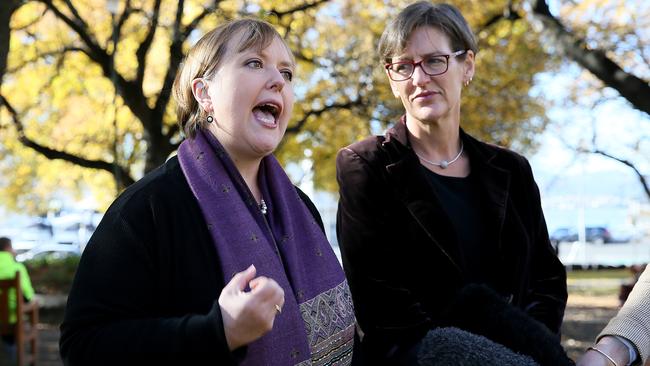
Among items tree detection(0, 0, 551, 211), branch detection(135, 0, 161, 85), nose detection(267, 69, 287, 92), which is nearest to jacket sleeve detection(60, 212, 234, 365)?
nose detection(267, 69, 287, 92)

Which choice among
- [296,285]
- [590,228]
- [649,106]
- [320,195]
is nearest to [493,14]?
[649,106]

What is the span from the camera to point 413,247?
2475 mm

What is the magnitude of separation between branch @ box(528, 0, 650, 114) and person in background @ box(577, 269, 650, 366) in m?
6.34

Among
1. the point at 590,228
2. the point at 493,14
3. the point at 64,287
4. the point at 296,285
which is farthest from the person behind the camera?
the point at 590,228

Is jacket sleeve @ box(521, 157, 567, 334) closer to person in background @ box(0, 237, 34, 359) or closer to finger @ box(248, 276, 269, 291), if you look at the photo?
finger @ box(248, 276, 269, 291)

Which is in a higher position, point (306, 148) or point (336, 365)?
point (306, 148)

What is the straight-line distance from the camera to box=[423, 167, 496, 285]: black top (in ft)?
8.27

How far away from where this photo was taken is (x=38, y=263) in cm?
1859

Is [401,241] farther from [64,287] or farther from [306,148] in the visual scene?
[64,287]

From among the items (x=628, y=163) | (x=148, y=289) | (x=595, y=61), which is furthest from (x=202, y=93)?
(x=595, y=61)

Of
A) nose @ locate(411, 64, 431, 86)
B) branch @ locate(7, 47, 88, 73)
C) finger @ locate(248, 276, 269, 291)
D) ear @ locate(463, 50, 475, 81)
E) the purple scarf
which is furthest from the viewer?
branch @ locate(7, 47, 88, 73)

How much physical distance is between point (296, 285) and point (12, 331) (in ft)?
25.0

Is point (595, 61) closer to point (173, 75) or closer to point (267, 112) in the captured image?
point (173, 75)

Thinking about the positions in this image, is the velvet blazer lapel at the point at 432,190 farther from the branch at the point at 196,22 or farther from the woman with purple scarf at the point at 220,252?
the branch at the point at 196,22
